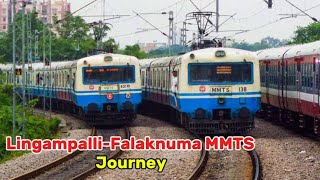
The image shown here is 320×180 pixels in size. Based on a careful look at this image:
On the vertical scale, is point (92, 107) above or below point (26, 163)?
above

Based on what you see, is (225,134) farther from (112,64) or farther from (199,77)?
(112,64)

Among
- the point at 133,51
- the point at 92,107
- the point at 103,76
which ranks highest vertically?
the point at 133,51

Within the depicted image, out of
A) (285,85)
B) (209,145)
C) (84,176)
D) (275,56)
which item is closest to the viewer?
(84,176)

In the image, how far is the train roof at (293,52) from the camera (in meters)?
22.0

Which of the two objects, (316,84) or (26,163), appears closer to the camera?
(26,163)

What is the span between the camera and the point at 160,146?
21562 mm

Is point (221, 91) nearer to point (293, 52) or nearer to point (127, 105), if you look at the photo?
point (293, 52)

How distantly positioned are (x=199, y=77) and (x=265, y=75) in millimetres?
7802

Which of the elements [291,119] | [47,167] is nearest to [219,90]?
[291,119]

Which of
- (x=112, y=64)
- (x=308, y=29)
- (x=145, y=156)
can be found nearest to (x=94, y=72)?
(x=112, y=64)

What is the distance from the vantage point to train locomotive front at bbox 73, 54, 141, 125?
28.9m

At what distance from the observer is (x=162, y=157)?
1917cm

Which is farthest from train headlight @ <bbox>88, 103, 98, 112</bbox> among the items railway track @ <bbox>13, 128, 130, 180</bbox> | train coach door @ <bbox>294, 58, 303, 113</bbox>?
train coach door @ <bbox>294, 58, 303, 113</bbox>

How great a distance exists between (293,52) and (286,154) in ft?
23.3
